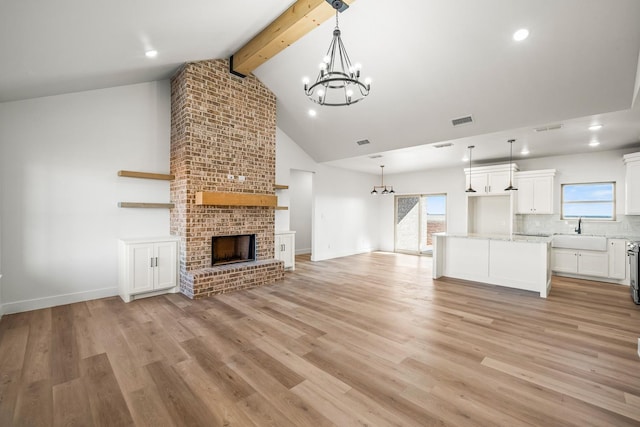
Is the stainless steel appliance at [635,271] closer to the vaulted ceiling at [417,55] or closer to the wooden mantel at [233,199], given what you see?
the vaulted ceiling at [417,55]

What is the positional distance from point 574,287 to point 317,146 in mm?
5897

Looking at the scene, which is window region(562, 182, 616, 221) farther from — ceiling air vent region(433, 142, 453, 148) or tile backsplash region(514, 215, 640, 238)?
ceiling air vent region(433, 142, 453, 148)

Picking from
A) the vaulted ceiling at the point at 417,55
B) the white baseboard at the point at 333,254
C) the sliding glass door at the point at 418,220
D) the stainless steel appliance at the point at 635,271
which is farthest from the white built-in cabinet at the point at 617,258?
the white baseboard at the point at 333,254

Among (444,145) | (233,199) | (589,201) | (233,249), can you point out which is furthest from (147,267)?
(589,201)

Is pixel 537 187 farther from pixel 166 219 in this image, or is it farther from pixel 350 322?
pixel 166 219

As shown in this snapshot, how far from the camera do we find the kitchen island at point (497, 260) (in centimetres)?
470

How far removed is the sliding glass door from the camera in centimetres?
871

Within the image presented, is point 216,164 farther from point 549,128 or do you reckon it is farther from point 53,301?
point 549,128

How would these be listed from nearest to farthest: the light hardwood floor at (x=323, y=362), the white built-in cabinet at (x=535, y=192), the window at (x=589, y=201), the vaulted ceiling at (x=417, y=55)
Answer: the light hardwood floor at (x=323, y=362) → the vaulted ceiling at (x=417, y=55) → the window at (x=589, y=201) → the white built-in cabinet at (x=535, y=192)

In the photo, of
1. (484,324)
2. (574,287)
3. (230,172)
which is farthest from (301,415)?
(574,287)

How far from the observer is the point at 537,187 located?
649 cm

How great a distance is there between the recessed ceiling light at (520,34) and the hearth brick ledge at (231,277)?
4869 mm

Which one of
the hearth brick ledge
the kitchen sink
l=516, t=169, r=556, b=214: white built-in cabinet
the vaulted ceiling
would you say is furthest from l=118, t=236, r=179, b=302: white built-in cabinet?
the kitchen sink

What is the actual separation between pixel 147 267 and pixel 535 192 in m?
7.99
